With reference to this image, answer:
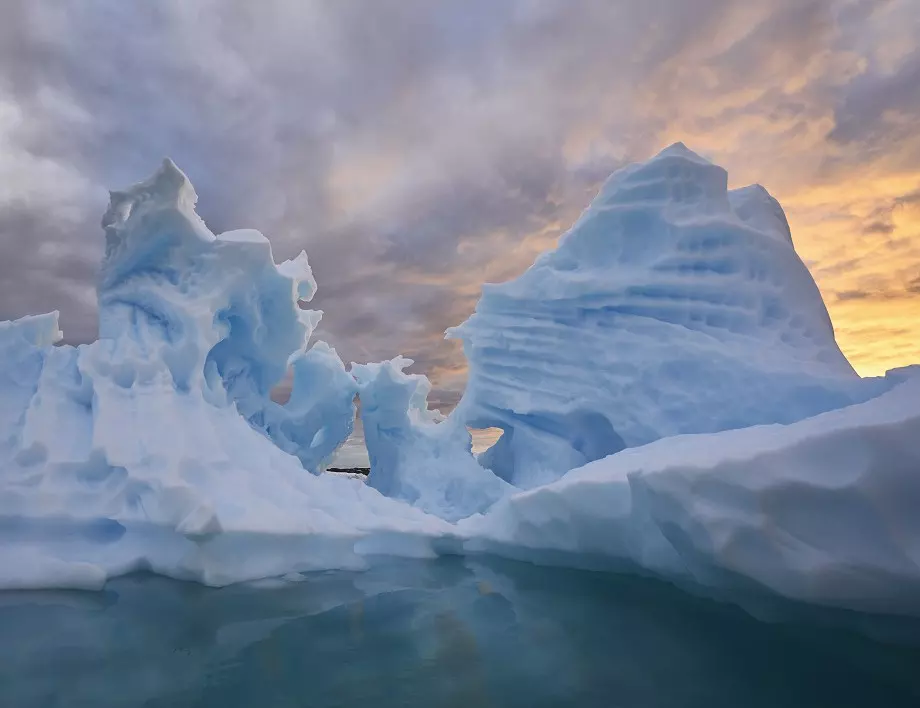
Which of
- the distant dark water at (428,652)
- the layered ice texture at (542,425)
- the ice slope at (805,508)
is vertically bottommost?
the distant dark water at (428,652)

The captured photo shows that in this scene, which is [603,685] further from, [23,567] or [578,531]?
[23,567]

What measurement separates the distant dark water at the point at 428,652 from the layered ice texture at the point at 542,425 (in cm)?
40

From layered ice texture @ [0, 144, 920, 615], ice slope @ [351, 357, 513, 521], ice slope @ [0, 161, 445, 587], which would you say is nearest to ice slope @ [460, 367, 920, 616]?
layered ice texture @ [0, 144, 920, 615]

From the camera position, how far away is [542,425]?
10062 millimetres

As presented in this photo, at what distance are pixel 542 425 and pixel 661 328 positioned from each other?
9.30 ft

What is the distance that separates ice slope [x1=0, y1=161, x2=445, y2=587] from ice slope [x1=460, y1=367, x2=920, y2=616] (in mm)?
3747

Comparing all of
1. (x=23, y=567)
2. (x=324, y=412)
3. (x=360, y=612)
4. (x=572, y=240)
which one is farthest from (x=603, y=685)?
(x=324, y=412)

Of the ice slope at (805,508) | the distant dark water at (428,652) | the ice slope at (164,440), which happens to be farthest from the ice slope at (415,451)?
the ice slope at (805,508)

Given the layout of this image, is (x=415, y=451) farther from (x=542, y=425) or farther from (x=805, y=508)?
(x=805, y=508)

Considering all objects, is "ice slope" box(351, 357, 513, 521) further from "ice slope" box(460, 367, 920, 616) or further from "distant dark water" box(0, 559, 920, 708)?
"ice slope" box(460, 367, 920, 616)

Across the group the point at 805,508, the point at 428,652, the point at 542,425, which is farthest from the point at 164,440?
the point at 805,508

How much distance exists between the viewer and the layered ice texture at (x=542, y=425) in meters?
3.53

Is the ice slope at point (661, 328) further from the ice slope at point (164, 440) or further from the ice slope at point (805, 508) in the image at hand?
the ice slope at point (164, 440)

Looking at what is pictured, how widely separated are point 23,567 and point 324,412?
292 inches
